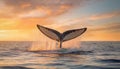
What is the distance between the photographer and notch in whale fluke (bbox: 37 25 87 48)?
48406mm

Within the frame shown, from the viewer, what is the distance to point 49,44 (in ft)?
185

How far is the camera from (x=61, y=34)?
161ft

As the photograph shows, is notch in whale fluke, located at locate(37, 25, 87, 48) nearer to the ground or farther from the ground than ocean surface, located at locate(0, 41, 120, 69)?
farther from the ground

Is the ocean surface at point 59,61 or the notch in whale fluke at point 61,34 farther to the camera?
the notch in whale fluke at point 61,34

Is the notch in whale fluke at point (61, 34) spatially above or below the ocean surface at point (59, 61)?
above

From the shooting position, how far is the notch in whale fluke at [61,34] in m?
48.4

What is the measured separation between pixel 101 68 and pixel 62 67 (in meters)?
3.29

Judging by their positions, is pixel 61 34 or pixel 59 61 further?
pixel 61 34

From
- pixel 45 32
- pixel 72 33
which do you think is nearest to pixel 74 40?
pixel 72 33

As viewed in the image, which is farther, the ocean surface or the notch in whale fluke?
the notch in whale fluke

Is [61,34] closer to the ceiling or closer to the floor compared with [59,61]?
closer to the ceiling

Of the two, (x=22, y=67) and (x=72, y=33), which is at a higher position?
(x=72, y=33)

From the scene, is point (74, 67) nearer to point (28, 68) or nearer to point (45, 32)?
point (28, 68)

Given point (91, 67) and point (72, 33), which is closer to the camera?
point (91, 67)
